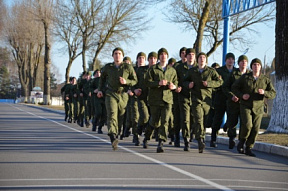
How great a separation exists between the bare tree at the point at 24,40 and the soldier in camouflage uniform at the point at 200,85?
5704cm

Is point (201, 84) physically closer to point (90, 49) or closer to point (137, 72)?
point (137, 72)

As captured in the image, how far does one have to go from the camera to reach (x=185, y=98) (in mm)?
12305

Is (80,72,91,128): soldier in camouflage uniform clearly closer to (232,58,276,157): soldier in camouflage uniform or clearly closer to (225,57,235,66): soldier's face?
(225,57,235,66): soldier's face

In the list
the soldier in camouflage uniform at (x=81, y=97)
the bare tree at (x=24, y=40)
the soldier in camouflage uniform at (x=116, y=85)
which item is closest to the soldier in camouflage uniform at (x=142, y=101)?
the soldier in camouflage uniform at (x=116, y=85)

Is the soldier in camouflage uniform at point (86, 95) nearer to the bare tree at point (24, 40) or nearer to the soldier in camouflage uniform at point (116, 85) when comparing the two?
the soldier in camouflage uniform at point (116, 85)

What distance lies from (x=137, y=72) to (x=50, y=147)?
107 inches

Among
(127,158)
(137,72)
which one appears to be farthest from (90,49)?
(127,158)

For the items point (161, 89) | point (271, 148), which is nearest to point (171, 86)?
point (161, 89)

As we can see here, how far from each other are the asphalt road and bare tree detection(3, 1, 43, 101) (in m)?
57.5

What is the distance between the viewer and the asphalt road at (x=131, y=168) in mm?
7215

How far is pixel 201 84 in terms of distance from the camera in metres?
12.0

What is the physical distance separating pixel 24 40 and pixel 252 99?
231 ft

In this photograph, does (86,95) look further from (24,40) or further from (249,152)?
(24,40)

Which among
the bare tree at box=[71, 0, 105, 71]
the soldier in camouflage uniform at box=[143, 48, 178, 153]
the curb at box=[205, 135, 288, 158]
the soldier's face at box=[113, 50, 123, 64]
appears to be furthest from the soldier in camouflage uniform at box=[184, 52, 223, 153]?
the bare tree at box=[71, 0, 105, 71]
